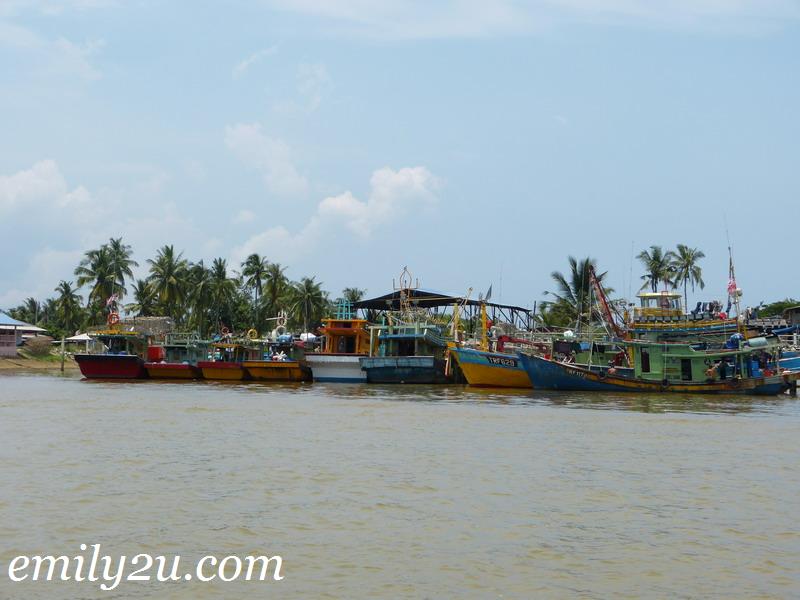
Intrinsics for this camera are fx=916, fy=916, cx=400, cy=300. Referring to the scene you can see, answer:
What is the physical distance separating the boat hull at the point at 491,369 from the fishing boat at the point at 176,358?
2038cm

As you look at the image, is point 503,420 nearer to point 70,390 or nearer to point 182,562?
point 182,562

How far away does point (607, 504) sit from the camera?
15.3 m

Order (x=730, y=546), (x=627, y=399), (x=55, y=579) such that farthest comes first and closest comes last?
(x=627, y=399) < (x=730, y=546) < (x=55, y=579)

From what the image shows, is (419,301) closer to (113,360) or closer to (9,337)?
(113,360)

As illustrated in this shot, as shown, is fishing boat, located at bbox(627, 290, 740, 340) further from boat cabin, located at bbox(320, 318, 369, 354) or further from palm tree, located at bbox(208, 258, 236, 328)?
palm tree, located at bbox(208, 258, 236, 328)

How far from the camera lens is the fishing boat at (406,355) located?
54.5 meters

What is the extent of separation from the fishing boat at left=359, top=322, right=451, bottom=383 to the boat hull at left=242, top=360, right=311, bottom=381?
15.3 feet

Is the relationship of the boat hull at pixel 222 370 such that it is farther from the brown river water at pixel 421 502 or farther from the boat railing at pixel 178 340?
the brown river water at pixel 421 502

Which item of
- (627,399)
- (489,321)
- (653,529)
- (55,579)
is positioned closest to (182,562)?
(55,579)

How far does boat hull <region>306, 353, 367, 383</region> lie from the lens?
56.4 m

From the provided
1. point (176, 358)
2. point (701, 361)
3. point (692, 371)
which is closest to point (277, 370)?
point (176, 358)

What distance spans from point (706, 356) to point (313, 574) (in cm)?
3697

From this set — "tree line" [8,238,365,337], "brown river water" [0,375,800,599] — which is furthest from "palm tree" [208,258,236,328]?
"brown river water" [0,375,800,599]

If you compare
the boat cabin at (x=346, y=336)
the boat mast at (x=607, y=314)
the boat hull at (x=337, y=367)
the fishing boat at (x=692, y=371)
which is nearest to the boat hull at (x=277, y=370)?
the boat hull at (x=337, y=367)
